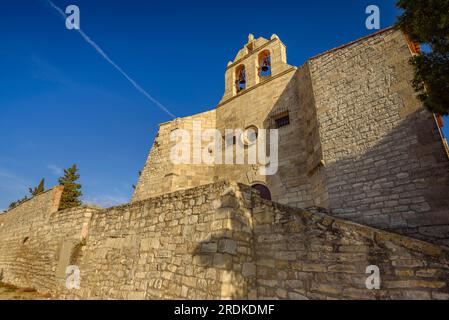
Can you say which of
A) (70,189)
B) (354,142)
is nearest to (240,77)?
(354,142)

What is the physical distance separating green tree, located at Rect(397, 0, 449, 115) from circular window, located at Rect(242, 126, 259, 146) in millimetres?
6422

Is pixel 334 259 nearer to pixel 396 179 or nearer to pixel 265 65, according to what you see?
pixel 396 179

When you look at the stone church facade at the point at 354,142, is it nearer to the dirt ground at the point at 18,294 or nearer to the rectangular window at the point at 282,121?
the rectangular window at the point at 282,121

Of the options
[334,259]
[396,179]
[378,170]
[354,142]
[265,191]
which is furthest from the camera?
[265,191]

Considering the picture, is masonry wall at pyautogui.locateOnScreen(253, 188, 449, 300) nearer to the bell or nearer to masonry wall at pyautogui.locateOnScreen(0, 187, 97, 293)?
masonry wall at pyautogui.locateOnScreen(0, 187, 97, 293)

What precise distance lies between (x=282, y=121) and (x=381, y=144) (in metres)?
4.43

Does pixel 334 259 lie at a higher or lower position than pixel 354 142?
lower

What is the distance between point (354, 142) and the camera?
675cm

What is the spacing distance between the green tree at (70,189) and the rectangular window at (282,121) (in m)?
14.8

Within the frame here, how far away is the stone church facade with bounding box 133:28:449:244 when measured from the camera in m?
5.41

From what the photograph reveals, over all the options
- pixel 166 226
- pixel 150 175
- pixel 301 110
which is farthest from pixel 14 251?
pixel 301 110

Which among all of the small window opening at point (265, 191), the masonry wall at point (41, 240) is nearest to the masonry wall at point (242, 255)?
the masonry wall at point (41, 240)

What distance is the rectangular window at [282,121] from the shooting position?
10001 millimetres

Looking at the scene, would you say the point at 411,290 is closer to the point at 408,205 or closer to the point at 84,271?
the point at 408,205
